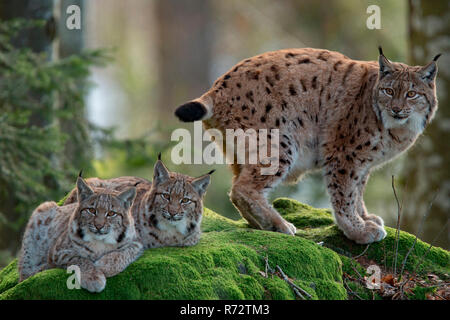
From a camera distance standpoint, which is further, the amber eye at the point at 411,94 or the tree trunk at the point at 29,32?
the tree trunk at the point at 29,32

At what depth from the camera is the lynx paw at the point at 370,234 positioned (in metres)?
6.33

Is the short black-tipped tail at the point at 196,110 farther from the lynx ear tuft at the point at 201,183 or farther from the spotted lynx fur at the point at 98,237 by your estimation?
the spotted lynx fur at the point at 98,237

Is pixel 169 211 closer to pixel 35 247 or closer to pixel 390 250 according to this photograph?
pixel 35 247

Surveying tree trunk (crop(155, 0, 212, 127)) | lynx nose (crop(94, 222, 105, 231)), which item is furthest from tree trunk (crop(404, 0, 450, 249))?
tree trunk (crop(155, 0, 212, 127))

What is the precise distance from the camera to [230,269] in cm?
504

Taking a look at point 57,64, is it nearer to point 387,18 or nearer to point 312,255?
point 312,255

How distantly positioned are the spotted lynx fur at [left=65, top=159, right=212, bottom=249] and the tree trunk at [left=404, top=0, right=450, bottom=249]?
16.8 feet

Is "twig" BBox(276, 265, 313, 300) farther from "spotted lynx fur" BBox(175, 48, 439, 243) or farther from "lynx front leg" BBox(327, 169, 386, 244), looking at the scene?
"lynx front leg" BBox(327, 169, 386, 244)

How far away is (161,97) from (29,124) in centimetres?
859

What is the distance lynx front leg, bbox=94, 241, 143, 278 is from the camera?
15.2 ft

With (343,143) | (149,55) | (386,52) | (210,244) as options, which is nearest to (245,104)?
(343,143)

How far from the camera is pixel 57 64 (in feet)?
28.1

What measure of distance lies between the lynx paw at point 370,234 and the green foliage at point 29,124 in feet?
12.8

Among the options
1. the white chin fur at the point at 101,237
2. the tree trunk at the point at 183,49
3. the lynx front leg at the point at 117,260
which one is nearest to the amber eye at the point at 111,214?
the white chin fur at the point at 101,237
